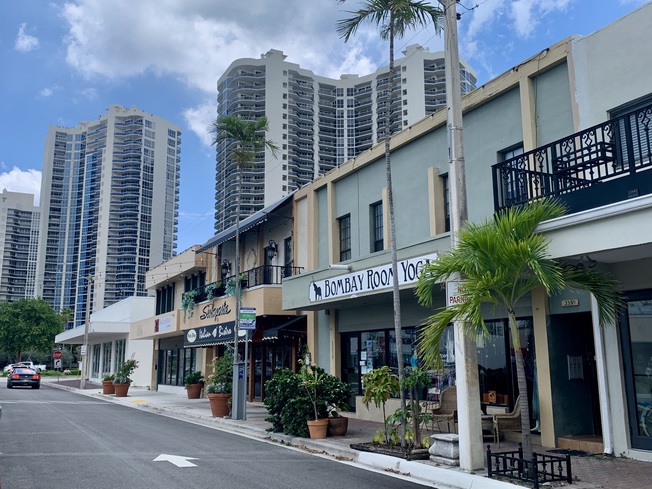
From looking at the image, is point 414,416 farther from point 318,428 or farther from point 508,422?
point 318,428

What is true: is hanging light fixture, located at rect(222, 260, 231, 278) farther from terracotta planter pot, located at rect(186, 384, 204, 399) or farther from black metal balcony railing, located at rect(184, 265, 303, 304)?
terracotta planter pot, located at rect(186, 384, 204, 399)

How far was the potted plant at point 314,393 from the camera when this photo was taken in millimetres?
13666

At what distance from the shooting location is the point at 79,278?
13575 centimetres

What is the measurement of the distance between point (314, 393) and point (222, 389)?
6.25m

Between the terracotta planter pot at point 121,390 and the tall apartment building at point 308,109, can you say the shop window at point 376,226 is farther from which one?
the tall apartment building at point 308,109

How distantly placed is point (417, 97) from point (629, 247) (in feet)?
352

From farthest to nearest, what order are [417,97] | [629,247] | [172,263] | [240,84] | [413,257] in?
[240,84] < [417,97] < [172,263] < [413,257] < [629,247]

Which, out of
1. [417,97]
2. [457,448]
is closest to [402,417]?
[457,448]

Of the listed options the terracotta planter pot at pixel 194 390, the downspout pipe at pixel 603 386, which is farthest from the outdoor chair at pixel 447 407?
the terracotta planter pot at pixel 194 390

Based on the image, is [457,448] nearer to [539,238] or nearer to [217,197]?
[539,238]

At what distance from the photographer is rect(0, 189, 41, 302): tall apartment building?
13138cm

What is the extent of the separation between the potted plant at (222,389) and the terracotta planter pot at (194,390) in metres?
8.87

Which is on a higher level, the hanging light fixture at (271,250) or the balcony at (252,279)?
the hanging light fixture at (271,250)

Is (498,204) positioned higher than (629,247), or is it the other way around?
(498,204)
